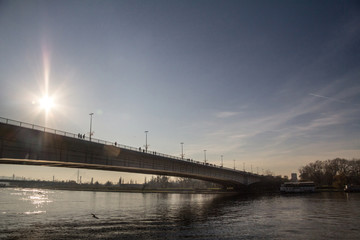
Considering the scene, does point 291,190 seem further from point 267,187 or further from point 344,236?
point 344,236

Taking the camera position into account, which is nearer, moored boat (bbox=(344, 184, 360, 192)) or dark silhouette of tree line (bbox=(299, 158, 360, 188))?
moored boat (bbox=(344, 184, 360, 192))

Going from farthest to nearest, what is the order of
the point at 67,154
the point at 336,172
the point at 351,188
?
the point at 336,172
the point at 351,188
the point at 67,154

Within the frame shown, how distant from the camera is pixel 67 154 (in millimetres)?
56031

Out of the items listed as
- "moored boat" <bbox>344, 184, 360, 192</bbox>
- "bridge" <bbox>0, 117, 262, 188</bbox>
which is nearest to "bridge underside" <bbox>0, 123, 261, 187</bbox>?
"bridge" <bbox>0, 117, 262, 188</bbox>

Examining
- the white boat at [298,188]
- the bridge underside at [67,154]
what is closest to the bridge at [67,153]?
the bridge underside at [67,154]

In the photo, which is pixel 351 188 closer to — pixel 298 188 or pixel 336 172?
pixel 298 188

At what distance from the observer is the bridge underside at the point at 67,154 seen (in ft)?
151

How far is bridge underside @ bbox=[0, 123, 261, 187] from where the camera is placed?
151ft

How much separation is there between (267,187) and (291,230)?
129696mm

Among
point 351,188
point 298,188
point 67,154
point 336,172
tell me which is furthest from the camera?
point 336,172

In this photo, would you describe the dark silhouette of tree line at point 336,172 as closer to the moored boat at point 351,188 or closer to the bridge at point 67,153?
the moored boat at point 351,188

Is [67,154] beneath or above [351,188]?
above

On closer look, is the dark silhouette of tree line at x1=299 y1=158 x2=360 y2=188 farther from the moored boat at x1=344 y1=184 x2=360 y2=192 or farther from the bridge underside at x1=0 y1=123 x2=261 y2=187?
the bridge underside at x1=0 y1=123 x2=261 y2=187

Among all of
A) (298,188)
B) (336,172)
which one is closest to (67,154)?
(298,188)
